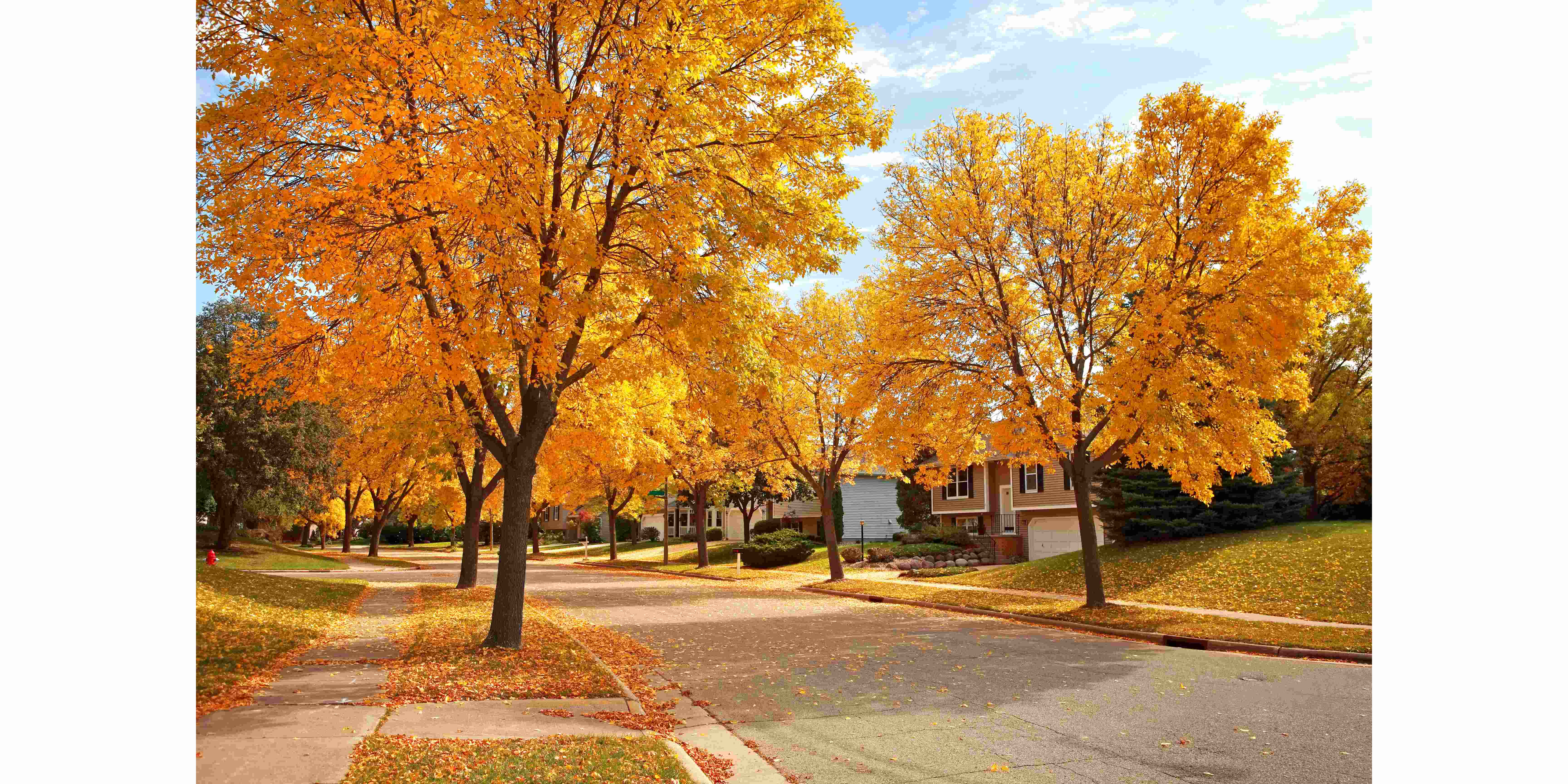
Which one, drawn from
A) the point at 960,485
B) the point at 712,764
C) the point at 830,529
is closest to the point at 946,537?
the point at 960,485

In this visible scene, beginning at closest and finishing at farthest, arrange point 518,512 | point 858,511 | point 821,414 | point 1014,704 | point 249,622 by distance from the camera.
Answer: point 1014,704
point 518,512
point 249,622
point 821,414
point 858,511

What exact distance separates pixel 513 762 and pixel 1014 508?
37.7 meters

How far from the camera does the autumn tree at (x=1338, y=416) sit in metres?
27.4

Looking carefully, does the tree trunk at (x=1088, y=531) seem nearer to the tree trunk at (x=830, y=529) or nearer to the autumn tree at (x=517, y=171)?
the autumn tree at (x=517, y=171)

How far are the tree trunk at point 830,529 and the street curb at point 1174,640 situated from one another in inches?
286

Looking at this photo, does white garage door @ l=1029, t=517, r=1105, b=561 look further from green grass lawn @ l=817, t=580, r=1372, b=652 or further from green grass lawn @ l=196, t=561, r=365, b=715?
green grass lawn @ l=196, t=561, r=365, b=715

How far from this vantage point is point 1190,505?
1064 inches

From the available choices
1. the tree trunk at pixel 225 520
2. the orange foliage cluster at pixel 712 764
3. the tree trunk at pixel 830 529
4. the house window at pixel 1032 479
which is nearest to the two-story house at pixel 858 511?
the house window at pixel 1032 479

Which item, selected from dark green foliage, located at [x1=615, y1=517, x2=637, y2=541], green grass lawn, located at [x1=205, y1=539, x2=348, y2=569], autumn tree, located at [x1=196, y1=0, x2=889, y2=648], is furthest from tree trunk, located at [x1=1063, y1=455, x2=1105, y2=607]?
dark green foliage, located at [x1=615, y1=517, x2=637, y2=541]

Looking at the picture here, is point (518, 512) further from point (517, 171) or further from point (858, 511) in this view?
point (858, 511)

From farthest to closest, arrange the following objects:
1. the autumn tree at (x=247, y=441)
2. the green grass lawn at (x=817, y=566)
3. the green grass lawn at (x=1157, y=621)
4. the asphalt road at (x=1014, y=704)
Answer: the green grass lawn at (x=817, y=566), the autumn tree at (x=247, y=441), the green grass lawn at (x=1157, y=621), the asphalt road at (x=1014, y=704)

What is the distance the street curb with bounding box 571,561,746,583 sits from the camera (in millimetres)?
34781

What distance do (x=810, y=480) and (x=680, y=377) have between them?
55.0 ft
